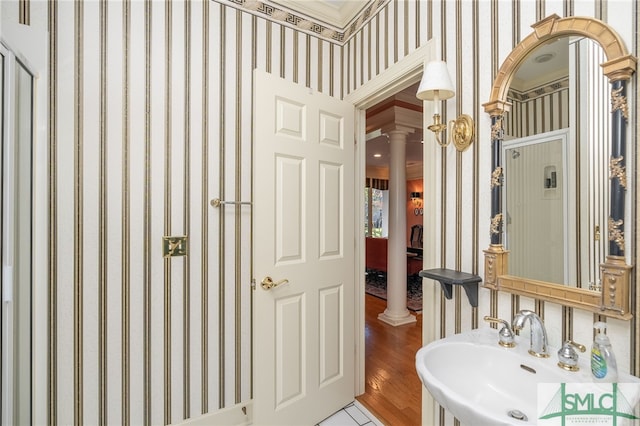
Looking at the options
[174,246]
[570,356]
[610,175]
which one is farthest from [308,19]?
[570,356]

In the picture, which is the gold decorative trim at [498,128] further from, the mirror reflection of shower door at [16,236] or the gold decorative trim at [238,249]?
the mirror reflection of shower door at [16,236]

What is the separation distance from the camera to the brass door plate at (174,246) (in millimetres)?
1721

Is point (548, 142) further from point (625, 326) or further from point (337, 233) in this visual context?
point (337, 233)

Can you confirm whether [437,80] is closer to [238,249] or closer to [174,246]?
[238,249]

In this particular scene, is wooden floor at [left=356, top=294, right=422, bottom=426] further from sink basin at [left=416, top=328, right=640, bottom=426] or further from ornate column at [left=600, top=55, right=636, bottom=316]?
ornate column at [left=600, top=55, right=636, bottom=316]

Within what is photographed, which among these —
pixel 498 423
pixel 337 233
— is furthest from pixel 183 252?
pixel 498 423

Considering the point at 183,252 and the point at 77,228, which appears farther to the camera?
the point at 183,252

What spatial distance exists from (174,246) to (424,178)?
141cm

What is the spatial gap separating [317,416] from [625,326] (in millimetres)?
1644

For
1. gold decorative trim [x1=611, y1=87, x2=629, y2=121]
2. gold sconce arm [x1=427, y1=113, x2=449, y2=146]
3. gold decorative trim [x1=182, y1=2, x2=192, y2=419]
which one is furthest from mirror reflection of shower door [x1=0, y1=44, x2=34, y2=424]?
gold decorative trim [x1=611, y1=87, x2=629, y2=121]

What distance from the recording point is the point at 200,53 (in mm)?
1816

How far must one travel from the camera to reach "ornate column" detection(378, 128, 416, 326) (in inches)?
146

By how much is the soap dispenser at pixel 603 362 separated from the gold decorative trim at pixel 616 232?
0.28 metres

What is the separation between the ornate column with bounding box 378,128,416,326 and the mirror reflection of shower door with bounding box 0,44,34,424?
320 cm
